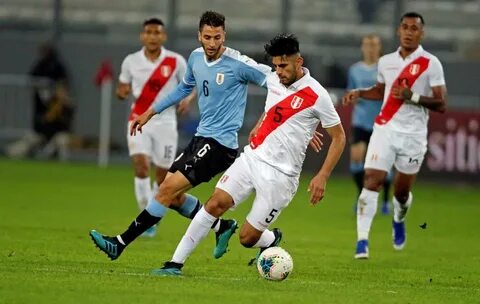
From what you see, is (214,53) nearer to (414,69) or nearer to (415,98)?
(415,98)

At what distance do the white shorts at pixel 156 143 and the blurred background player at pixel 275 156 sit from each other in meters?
4.86

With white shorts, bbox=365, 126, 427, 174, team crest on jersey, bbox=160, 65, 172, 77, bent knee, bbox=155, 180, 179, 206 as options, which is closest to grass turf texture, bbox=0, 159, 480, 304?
bent knee, bbox=155, 180, 179, 206

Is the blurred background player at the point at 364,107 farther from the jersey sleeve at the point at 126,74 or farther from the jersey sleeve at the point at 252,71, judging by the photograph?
the jersey sleeve at the point at 252,71

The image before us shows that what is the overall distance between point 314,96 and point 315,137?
59cm

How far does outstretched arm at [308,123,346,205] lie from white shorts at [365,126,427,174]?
3.62 m

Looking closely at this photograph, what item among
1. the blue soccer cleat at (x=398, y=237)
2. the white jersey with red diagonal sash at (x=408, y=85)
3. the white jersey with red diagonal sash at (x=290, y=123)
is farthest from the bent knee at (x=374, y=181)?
the white jersey with red diagonal sash at (x=290, y=123)

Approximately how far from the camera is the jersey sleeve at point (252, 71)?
→ 1260 centimetres

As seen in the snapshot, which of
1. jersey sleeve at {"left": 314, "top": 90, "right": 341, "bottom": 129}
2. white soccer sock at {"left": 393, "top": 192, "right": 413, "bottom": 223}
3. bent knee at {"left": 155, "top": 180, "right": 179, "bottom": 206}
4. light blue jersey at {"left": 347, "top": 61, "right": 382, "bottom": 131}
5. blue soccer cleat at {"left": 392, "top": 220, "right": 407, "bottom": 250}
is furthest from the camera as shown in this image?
light blue jersey at {"left": 347, "top": 61, "right": 382, "bottom": 131}

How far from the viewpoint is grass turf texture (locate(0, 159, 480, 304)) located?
10.6 m

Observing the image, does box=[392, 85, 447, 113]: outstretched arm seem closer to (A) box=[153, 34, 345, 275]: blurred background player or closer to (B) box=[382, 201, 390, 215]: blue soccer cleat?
(A) box=[153, 34, 345, 275]: blurred background player

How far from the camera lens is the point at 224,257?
14.0 m

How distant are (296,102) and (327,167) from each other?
0.70m

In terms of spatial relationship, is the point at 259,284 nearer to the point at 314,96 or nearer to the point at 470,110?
the point at 314,96

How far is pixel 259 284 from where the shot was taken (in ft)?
37.2
